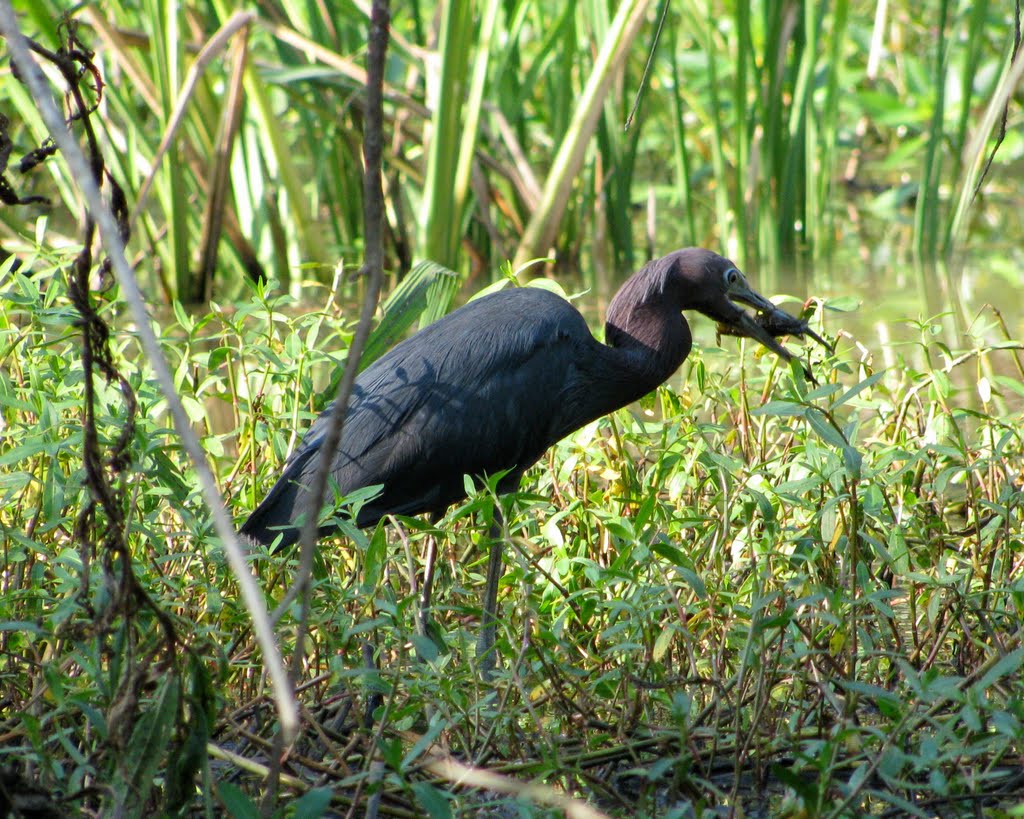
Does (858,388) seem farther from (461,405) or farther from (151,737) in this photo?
(151,737)

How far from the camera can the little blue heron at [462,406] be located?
325 cm

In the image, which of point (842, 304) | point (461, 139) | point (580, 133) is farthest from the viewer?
point (461, 139)

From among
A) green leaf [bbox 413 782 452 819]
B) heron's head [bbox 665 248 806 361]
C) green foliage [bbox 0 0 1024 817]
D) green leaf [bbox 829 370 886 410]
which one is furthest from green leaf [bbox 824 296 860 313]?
green leaf [bbox 413 782 452 819]

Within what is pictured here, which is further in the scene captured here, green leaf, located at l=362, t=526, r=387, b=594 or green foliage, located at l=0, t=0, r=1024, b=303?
green foliage, located at l=0, t=0, r=1024, b=303

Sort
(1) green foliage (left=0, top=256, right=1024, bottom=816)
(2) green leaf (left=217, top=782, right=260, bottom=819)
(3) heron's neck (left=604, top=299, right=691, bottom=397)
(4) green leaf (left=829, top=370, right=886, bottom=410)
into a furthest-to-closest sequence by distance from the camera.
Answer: (3) heron's neck (left=604, top=299, right=691, bottom=397) < (4) green leaf (left=829, top=370, right=886, bottom=410) < (1) green foliage (left=0, top=256, right=1024, bottom=816) < (2) green leaf (left=217, top=782, right=260, bottom=819)

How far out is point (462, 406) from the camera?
3.26 meters

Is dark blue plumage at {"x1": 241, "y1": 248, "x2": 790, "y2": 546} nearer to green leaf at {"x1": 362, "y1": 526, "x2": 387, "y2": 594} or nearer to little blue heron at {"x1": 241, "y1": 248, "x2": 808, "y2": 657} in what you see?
little blue heron at {"x1": 241, "y1": 248, "x2": 808, "y2": 657}

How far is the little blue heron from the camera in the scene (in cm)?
325

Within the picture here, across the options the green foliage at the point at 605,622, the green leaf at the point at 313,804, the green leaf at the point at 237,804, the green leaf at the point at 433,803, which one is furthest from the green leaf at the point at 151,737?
the green leaf at the point at 433,803

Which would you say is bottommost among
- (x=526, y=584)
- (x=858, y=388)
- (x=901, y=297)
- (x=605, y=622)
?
(x=901, y=297)

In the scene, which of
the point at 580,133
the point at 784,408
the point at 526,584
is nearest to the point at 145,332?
the point at 526,584

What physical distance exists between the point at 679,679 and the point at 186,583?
1042 millimetres

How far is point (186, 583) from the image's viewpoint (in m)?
2.68

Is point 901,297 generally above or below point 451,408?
below
